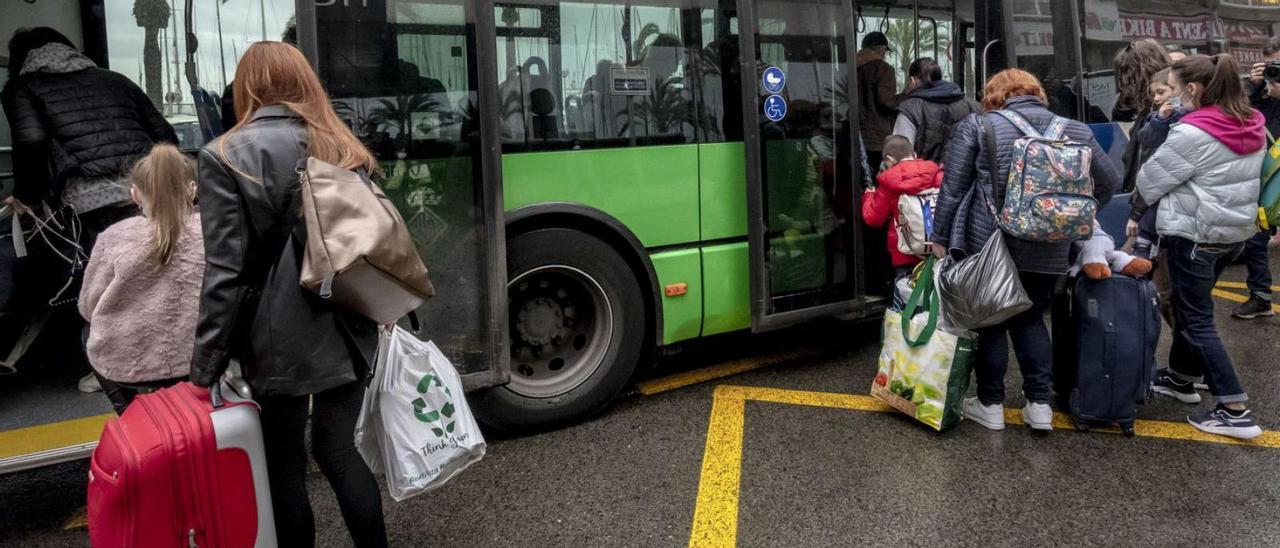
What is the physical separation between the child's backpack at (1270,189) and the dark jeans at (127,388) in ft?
15.6

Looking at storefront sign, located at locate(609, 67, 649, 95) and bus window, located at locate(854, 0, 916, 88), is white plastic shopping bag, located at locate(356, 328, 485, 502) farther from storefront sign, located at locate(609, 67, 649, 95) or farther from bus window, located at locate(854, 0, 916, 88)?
bus window, located at locate(854, 0, 916, 88)

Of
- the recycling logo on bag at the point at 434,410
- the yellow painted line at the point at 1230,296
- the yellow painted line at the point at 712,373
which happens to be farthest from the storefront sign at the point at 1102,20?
the recycling logo on bag at the point at 434,410

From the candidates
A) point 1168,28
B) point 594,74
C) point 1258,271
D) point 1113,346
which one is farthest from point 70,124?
point 1168,28

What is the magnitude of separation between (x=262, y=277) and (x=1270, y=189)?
176 inches

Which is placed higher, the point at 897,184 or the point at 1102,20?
the point at 1102,20

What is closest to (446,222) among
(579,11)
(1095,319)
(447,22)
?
(447,22)

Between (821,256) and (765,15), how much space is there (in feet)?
4.43

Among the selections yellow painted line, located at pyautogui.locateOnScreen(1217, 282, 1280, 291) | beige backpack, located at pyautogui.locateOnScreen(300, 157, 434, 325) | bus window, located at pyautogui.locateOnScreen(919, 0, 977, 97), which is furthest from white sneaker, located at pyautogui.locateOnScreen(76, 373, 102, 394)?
yellow painted line, located at pyautogui.locateOnScreen(1217, 282, 1280, 291)

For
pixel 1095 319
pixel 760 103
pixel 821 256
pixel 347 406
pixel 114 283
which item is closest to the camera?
pixel 347 406

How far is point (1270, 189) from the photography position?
14.3 ft

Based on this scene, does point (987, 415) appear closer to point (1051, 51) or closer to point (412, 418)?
point (412, 418)

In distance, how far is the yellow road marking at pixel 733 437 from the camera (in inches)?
134

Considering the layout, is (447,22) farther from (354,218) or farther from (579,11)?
(354,218)

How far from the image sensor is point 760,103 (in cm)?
469
